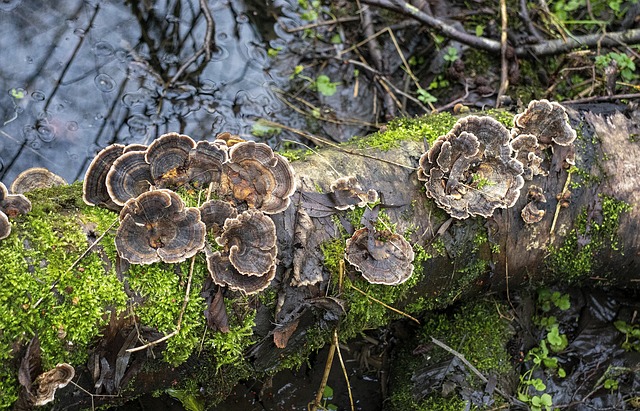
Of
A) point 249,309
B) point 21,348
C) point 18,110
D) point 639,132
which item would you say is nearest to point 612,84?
point 639,132

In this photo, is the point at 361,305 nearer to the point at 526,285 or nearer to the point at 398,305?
the point at 398,305

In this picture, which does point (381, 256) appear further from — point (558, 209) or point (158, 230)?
point (558, 209)

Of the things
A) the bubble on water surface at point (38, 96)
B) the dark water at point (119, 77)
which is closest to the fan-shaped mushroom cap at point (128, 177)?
the dark water at point (119, 77)

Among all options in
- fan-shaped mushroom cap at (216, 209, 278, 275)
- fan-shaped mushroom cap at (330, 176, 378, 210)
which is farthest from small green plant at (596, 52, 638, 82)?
fan-shaped mushroom cap at (216, 209, 278, 275)

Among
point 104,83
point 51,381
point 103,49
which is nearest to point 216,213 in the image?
point 51,381

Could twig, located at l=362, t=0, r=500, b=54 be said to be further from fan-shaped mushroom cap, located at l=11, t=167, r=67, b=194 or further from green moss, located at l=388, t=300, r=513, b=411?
fan-shaped mushroom cap, located at l=11, t=167, r=67, b=194

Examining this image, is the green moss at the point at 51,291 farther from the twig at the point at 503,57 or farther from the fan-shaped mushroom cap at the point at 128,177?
the twig at the point at 503,57
